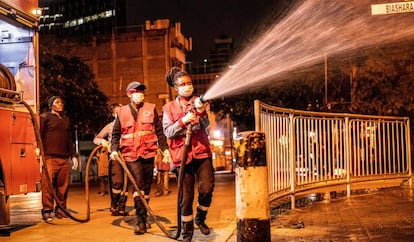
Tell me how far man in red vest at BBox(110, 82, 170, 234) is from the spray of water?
3.89 m

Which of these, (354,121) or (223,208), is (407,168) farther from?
(223,208)

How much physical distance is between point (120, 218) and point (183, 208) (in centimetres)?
312

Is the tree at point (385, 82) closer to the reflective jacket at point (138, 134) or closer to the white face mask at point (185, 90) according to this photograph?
the reflective jacket at point (138, 134)

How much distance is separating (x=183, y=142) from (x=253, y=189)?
151 centimetres

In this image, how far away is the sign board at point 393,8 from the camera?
31.1 feet

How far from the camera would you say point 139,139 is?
309 inches

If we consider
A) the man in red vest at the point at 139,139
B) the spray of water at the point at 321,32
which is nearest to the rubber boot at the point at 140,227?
the man in red vest at the point at 139,139

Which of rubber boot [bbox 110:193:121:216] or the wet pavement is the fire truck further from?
rubber boot [bbox 110:193:121:216]

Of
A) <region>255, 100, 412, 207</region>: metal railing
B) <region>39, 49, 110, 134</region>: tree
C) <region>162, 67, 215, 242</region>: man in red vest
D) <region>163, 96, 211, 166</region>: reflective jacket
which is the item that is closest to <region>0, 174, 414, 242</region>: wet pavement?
<region>255, 100, 412, 207</region>: metal railing

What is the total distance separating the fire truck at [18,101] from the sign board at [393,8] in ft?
17.7

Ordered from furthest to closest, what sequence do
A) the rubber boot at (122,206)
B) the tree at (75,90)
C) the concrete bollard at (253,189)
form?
1. the tree at (75,90)
2. the rubber boot at (122,206)
3. the concrete bollard at (253,189)

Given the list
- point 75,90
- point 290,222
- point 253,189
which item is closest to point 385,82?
point 290,222

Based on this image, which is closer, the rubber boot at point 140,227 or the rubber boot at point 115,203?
the rubber boot at point 140,227

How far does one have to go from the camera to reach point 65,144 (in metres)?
9.69
